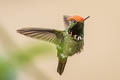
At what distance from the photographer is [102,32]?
92 cm

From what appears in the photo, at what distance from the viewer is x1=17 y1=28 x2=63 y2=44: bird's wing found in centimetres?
69

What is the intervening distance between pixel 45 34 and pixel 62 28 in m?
0.13

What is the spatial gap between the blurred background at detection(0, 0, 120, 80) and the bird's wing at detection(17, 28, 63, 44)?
70mm

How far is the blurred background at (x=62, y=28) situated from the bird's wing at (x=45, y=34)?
7 centimetres

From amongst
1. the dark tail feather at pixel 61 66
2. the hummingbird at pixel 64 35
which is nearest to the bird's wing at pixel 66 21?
the hummingbird at pixel 64 35

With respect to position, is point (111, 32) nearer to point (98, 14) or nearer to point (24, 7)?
point (98, 14)

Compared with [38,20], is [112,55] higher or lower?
lower

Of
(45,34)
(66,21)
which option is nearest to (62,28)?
(66,21)

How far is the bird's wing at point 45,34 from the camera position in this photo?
2.27ft

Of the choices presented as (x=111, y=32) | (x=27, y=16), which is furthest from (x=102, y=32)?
(x=27, y=16)

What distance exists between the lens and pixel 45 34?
A: 70 centimetres

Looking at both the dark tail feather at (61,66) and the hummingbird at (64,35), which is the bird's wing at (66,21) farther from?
the dark tail feather at (61,66)

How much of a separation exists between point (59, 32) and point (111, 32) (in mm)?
272

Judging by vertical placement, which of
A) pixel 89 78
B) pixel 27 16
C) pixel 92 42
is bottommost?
pixel 89 78
